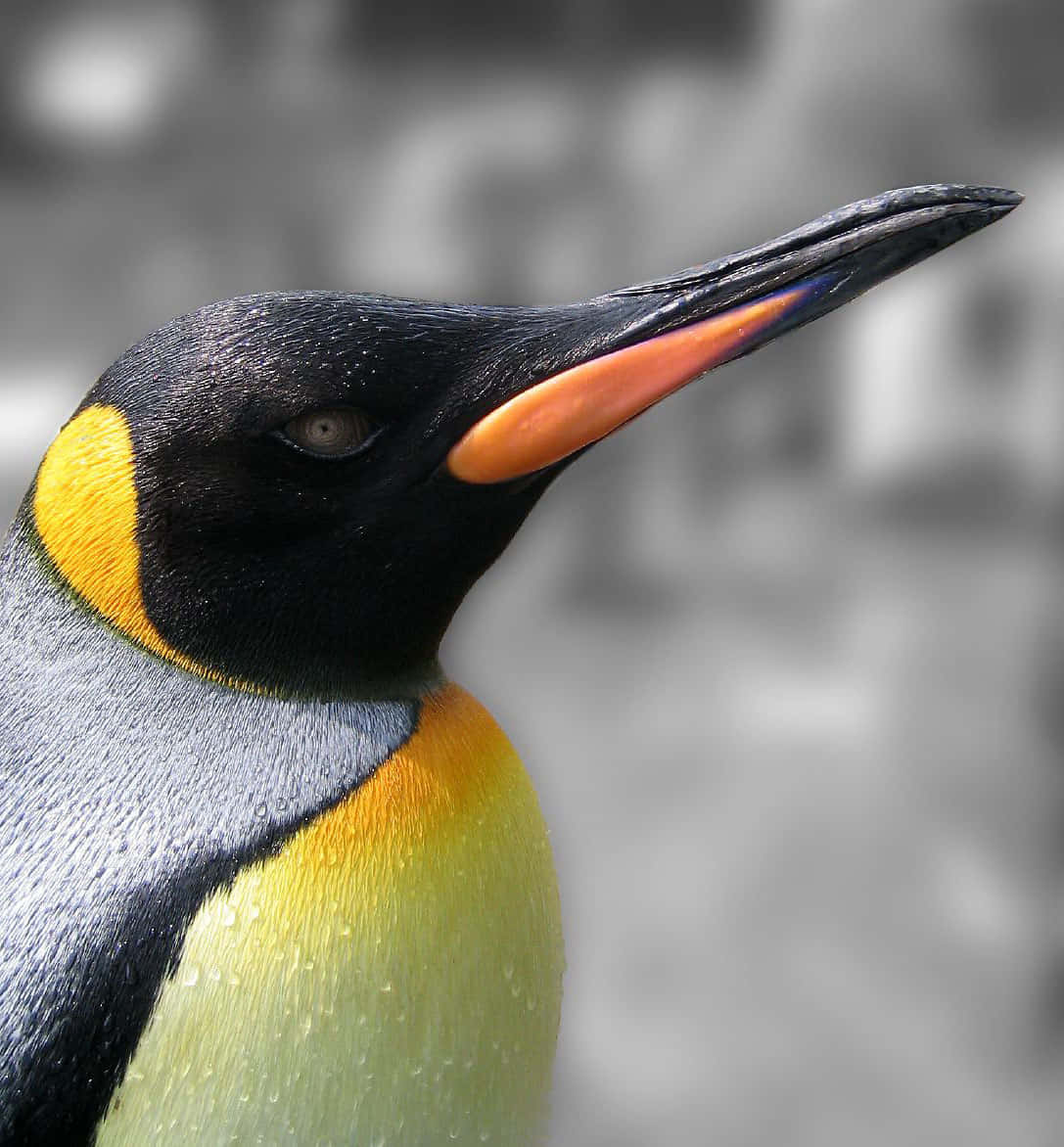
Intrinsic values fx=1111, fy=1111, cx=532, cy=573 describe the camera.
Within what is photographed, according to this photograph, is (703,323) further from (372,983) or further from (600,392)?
(372,983)

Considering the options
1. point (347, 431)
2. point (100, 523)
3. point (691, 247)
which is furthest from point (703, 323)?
point (691, 247)

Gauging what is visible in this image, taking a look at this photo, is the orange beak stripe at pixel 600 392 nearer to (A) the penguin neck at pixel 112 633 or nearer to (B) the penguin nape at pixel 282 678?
(B) the penguin nape at pixel 282 678

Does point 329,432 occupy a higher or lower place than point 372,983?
higher

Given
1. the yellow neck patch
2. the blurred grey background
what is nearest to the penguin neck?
the yellow neck patch

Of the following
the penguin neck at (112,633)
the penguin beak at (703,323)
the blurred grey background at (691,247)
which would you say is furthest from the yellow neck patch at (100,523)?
the blurred grey background at (691,247)

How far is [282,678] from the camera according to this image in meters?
0.51

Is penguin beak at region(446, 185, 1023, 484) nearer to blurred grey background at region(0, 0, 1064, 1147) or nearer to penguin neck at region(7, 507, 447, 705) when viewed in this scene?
penguin neck at region(7, 507, 447, 705)

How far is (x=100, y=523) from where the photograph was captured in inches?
19.1

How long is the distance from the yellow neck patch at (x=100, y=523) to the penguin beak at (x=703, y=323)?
14 cm

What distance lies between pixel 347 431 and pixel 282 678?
12 cm

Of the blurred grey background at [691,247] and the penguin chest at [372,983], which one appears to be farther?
the blurred grey background at [691,247]

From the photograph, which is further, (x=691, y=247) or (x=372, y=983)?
(x=691, y=247)

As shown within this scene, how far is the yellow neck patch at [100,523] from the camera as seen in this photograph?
0.48 m

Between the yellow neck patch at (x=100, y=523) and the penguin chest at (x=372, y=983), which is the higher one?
the yellow neck patch at (x=100, y=523)
